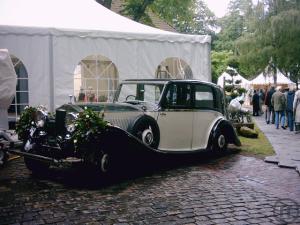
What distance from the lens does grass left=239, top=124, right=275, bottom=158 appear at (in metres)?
10.2

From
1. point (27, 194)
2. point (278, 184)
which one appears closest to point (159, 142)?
point (278, 184)

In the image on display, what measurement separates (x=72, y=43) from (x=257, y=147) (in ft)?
18.5

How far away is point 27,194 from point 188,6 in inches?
846

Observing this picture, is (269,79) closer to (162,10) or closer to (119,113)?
(162,10)

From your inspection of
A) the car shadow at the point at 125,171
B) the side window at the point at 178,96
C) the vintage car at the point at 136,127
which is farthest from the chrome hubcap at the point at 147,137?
the side window at the point at 178,96

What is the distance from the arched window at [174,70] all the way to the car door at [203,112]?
383 cm

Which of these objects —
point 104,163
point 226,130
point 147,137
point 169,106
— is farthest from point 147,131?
point 226,130

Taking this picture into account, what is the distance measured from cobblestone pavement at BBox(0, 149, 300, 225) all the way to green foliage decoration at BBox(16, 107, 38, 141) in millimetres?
750

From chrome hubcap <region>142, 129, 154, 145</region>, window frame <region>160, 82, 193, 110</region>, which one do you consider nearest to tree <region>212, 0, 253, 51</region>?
window frame <region>160, 82, 193, 110</region>

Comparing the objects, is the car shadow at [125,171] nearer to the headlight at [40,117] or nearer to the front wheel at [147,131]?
the front wheel at [147,131]

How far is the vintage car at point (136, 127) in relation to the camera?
6809 mm

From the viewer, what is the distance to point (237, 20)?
67438mm

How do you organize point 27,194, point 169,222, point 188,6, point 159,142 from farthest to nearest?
1. point 188,6
2. point 159,142
3. point 27,194
4. point 169,222

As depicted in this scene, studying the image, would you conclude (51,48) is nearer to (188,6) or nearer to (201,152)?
(201,152)
